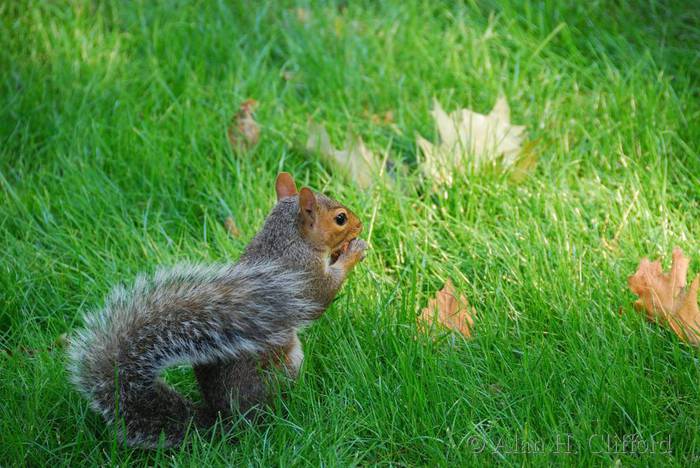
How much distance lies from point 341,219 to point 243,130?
3.28 feet

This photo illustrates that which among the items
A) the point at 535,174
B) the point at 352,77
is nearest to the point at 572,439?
the point at 535,174

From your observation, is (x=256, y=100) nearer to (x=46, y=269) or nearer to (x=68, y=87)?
(x=68, y=87)

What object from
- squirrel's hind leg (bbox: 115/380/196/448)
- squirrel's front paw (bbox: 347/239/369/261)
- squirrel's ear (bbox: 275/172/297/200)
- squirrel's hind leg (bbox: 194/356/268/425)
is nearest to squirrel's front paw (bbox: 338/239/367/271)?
squirrel's front paw (bbox: 347/239/369/261)

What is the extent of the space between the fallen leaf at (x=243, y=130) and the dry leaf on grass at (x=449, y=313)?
1.08 metres

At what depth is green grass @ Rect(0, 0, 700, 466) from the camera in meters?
2.01

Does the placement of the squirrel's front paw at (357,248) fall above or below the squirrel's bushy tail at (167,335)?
below

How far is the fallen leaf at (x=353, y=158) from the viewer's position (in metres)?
2.92

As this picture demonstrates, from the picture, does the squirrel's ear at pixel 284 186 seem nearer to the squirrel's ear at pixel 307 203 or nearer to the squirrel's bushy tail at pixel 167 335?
the squirrel's ear at pixel 307 203

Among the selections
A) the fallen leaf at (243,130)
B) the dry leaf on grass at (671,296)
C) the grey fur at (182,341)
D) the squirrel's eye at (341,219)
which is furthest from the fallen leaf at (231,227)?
the dry leaf on grass at (671,296)

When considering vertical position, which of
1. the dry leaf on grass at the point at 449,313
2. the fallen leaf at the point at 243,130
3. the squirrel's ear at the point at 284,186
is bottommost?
the dry leaf on grass at the point at 449,313

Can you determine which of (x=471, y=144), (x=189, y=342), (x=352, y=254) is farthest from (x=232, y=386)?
(x=471, y=144)

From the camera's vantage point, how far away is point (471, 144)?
296cm

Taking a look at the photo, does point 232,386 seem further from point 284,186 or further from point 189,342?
point 284,186

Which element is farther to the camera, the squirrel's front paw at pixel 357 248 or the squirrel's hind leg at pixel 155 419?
the squirrel's front paw at pixel 357 248
